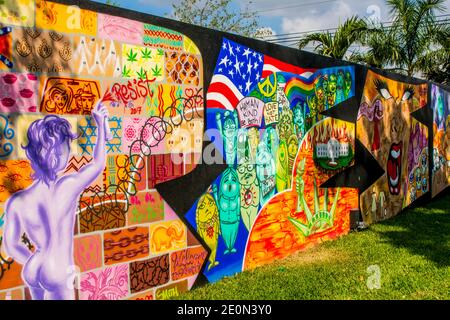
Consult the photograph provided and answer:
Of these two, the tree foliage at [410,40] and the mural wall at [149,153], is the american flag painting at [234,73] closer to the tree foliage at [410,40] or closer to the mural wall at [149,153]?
the mural wall at [149,153]

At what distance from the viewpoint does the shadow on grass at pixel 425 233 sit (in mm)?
6145

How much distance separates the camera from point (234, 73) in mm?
5184

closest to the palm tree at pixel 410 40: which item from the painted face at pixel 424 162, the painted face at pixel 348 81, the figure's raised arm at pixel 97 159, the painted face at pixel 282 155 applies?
the painted face at pixel 424 162

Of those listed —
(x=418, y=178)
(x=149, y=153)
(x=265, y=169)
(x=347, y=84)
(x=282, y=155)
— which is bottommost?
(x=418, y=178)

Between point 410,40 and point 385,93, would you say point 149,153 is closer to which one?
point 385,93

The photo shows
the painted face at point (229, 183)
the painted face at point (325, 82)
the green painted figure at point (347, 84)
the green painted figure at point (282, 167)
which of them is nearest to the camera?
the painted face at point (229, 183)

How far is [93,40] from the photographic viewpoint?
387 centimetres

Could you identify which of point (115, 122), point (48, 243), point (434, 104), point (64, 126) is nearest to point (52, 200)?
point (48, 243)

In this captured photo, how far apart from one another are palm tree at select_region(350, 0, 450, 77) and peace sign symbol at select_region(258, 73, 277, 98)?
11827mm

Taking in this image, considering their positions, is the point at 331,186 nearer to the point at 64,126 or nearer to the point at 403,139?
the point at 403,139

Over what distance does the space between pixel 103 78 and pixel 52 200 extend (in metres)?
1.11

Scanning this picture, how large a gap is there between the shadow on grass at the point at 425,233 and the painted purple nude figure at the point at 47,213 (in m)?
4.31

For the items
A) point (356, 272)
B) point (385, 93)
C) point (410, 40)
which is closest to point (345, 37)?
point (410, 40)

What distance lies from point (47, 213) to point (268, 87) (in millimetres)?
3136
